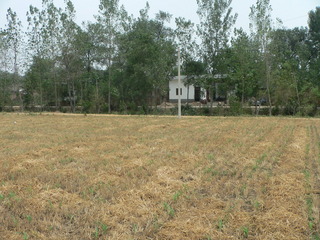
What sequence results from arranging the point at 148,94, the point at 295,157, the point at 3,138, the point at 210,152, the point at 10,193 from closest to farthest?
the point at 10,193 < the point at 295,157 < the point at 210,152 < the point at 3,138 < the point at 148,94

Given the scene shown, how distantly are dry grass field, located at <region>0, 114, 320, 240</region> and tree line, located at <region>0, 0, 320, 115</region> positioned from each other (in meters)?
15.6

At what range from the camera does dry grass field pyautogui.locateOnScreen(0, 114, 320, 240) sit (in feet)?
8.68

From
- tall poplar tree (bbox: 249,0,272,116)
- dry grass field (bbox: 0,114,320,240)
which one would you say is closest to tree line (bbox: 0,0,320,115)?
tall poplar tree (bbox: 249,0,272,116)

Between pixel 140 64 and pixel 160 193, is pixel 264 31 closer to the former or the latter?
pixel 140 64

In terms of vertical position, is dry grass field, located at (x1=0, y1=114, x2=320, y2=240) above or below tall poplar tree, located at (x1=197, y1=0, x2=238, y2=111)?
below

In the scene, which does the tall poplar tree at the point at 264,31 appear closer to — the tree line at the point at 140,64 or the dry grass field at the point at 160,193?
the tree line at the point at 140,64

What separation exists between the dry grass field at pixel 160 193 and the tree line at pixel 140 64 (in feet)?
51.2

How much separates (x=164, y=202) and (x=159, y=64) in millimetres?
18914

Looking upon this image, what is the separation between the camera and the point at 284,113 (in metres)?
20.6

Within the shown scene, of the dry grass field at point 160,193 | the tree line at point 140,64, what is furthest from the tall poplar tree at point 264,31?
the dry grass field at point 160,193

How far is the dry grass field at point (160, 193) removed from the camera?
8.68 ft

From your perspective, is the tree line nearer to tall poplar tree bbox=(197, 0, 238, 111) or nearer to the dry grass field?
tall poplar tree bbox=(197, 0, 238, 111)

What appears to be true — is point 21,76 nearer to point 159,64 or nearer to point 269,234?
point 159,64

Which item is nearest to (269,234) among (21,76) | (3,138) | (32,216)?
(32,216)
